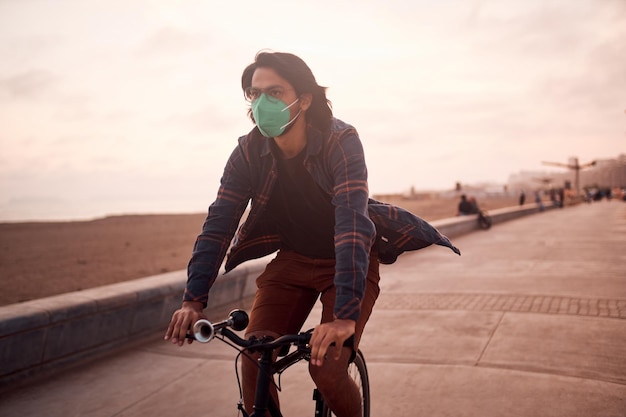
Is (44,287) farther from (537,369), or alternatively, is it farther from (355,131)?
(355,131)

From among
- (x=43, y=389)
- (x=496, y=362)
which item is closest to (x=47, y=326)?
(x=43, y=389)

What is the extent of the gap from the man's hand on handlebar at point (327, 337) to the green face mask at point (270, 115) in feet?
3.00

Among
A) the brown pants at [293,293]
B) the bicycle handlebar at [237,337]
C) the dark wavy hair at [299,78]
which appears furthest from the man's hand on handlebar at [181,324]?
the dark wavy hair at [299,78]

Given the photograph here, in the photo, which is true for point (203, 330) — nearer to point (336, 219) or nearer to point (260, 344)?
point (260, 344)

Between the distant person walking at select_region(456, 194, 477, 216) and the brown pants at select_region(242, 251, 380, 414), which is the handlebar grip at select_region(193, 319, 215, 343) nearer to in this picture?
the brown pants at select_region(242, 251, 380, 414)

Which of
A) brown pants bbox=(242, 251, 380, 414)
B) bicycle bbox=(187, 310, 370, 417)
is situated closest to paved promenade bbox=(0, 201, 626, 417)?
brown pants bbox=(242, 251, 380, 414)

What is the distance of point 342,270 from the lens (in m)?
2.13

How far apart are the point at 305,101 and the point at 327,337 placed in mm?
1134

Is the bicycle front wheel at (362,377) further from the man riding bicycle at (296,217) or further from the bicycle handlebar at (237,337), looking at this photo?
the bicycle handlebar at (237,337)

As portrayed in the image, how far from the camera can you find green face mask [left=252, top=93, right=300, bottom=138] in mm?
2453

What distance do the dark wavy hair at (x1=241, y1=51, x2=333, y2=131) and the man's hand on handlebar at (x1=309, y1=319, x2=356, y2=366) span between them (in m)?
0.98

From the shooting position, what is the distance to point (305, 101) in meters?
2.57

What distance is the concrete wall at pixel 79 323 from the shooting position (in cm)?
451

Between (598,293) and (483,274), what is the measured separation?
2.38m
